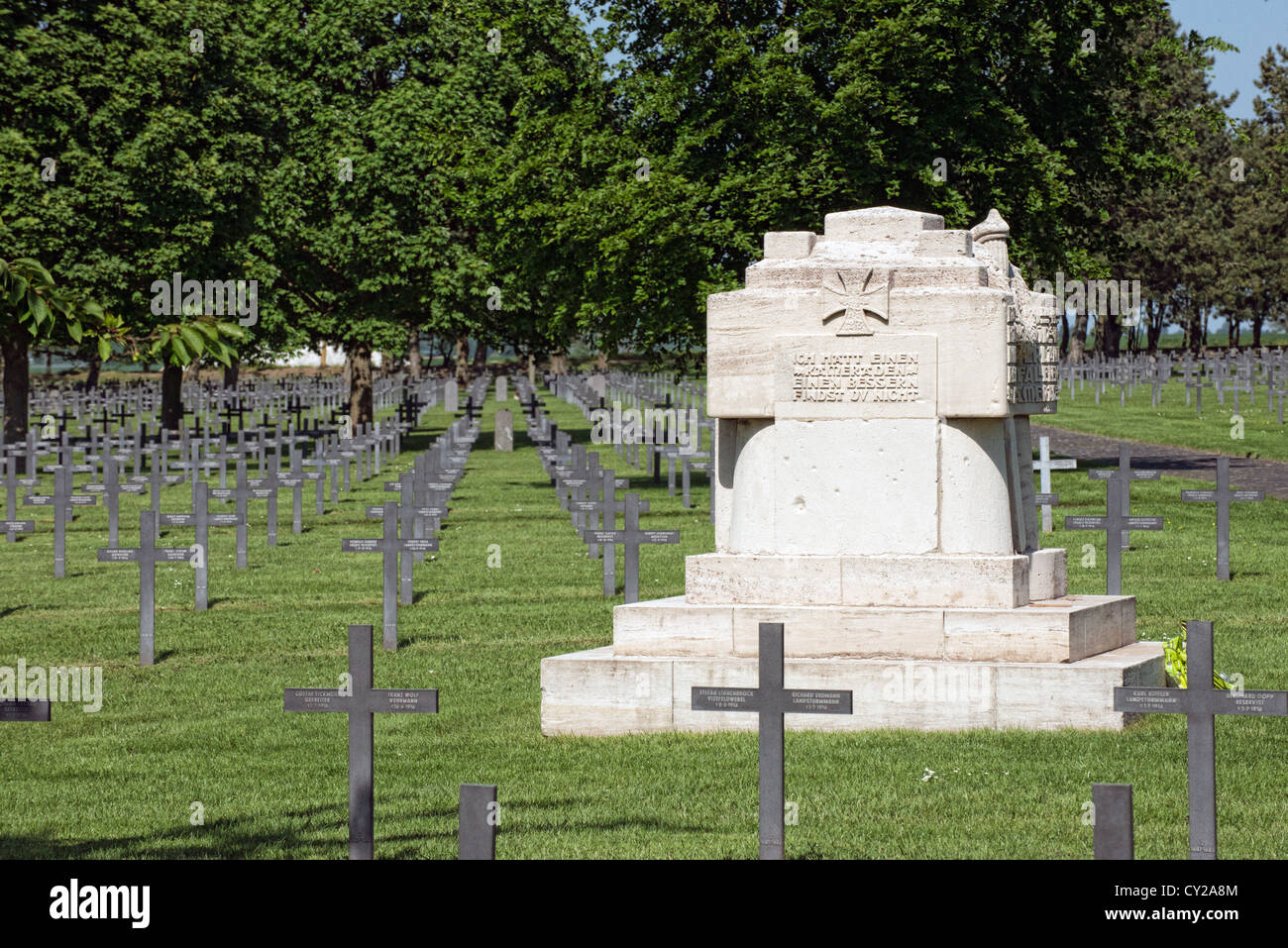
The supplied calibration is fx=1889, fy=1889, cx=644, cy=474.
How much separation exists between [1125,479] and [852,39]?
471 inches

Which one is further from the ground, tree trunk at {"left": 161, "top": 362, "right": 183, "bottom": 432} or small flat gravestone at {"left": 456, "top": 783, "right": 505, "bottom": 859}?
tree trunk at {"left": 161, "top": 362, "right": 183, "bottom": 432}

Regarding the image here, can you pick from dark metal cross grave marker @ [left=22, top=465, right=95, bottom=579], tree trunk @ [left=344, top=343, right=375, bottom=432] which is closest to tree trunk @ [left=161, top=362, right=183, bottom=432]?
tree trunk @ [left=344, top=343, right=375, bottom=432]

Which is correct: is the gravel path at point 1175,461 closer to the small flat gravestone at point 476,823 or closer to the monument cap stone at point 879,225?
Answer: the monument cap stone at point 879,225

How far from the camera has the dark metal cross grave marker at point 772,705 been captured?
737 centimetres

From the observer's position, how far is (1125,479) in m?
17.9

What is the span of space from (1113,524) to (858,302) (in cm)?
577

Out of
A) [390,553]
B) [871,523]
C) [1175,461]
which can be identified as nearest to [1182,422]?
[1175,461]

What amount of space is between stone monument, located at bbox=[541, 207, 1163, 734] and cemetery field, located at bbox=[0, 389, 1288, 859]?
0.35m

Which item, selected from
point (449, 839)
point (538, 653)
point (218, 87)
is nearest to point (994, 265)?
point (538, 653)

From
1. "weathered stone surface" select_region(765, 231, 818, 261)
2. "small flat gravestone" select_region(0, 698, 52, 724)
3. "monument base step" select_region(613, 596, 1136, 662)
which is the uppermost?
"weathered stone surface" select_region(765, 231, 818, 261)

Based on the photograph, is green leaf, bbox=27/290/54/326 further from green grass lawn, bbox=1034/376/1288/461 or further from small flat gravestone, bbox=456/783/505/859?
green grass lawn, bbox=1034/376/1288/461

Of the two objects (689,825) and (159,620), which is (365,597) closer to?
(159,620)

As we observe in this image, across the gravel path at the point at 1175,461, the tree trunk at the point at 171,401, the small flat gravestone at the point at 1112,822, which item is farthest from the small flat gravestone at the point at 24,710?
the tree trunk at the point at 171,401

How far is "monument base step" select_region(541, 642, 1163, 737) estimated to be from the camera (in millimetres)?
11102
